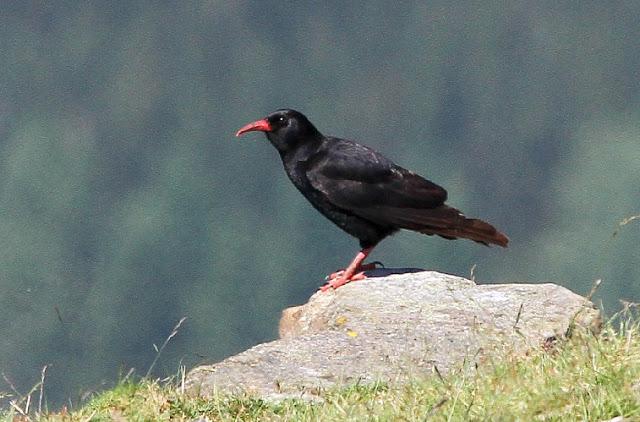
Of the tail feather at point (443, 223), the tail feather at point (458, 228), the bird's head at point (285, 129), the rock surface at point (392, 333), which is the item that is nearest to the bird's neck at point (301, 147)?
the bird's head at point (285, 129)

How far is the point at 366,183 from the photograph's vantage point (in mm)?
9453

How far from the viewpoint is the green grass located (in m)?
4.28

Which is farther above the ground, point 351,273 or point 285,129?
point 285,129

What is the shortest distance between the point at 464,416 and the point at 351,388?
1727 mm

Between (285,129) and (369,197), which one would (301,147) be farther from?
(369,197)

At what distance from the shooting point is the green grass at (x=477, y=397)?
428cm

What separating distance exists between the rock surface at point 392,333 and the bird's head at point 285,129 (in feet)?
5.05

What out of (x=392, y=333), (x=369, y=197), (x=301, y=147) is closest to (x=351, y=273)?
(x=369, y=197)

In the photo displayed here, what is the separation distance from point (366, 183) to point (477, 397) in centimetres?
499

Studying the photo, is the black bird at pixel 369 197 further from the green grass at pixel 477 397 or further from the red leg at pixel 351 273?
the green grass at pixel 477 397

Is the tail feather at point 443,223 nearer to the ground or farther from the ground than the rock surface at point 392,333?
farther from the ground

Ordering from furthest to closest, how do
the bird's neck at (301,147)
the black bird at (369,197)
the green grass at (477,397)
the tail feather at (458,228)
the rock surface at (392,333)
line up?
the bird's neck at (301,147) → the black bird at (369,197) → the tail feather at (458,228) → the rock surface at (392,333) → the green grass at (477,397)

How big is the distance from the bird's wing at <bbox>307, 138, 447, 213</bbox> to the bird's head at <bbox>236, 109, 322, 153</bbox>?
0.25 m

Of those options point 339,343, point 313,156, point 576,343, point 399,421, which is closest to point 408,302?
point 339,343
